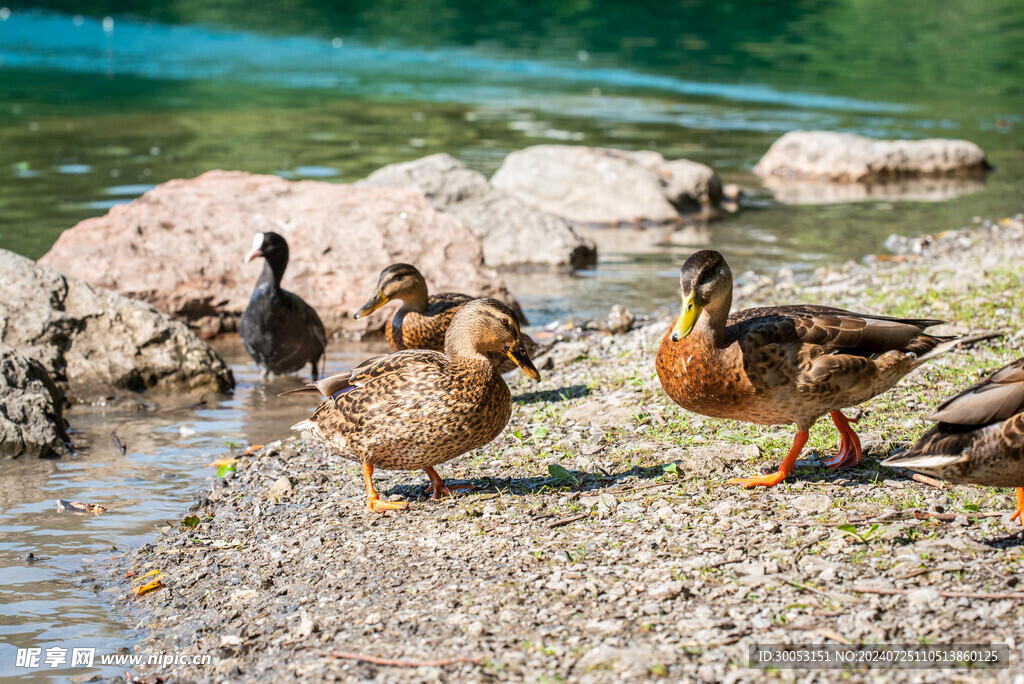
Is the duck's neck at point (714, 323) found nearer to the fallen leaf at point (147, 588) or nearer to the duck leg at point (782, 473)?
the duck leg at point (782, 473)

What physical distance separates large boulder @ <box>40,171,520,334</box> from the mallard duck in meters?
5.27

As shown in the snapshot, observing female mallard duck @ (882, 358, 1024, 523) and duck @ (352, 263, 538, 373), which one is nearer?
female mallard duck @ (882, 358, 1024, 523)

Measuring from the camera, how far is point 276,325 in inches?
382

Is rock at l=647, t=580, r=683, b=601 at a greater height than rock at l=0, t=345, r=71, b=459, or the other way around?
rock at l=647, t=580, r=683, b=601

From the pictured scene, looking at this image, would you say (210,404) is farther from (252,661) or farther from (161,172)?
(161,172)

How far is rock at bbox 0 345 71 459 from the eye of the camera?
24.8ft

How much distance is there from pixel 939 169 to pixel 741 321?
17.9 m

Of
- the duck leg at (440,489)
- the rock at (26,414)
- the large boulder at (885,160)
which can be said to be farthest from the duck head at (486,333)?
the large boulder at (885,160)

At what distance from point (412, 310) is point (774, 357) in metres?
3.62

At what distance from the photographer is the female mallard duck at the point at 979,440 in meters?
4.42

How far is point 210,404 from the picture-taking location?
9281 mm

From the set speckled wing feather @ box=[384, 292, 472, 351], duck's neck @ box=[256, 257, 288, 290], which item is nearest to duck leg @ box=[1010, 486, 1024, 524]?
speckled wing feather @ box=[384, 292, 472, 351]

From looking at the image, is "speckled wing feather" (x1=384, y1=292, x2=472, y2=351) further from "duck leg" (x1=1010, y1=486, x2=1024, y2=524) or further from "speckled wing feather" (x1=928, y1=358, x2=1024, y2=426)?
"duck leg" (x1=1010, y1=486, x2=1024, y2=524)

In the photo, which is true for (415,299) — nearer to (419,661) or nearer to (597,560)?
(597,560)
